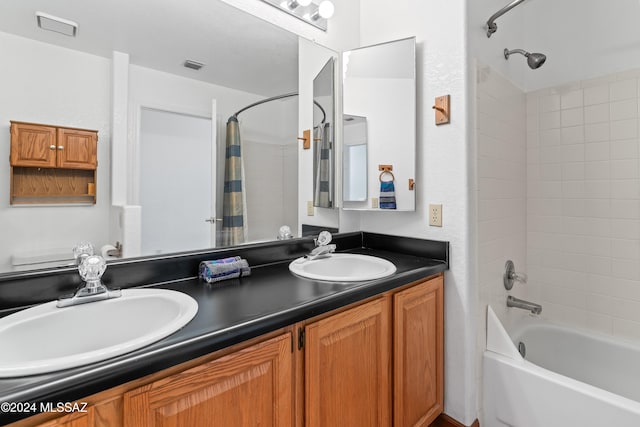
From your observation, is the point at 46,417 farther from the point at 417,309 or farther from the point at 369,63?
the point at 369,63

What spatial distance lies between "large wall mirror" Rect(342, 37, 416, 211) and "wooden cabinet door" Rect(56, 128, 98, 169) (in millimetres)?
1239

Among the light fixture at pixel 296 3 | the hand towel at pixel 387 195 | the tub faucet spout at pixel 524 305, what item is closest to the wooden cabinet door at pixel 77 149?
the light fixture at pixel 296 3

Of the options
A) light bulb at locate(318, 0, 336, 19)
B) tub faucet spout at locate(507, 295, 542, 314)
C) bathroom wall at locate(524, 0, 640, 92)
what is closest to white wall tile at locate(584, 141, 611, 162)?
bathroom wall at locate(524, 0, 640, 92)

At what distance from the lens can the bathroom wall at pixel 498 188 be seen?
5.25ft

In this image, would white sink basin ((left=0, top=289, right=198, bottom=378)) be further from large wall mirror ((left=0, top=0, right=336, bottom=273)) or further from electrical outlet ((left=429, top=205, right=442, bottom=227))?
electrical outlet ((left=429, top=205, right=442, bottom=227))

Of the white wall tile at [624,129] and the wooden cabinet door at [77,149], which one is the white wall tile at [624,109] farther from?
the wooden cabinet door at [77,149]

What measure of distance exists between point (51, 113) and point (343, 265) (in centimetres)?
131

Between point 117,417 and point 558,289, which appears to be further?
point 558,289

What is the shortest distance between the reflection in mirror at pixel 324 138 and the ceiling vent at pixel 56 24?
1100mm

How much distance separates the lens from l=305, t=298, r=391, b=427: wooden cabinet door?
978mm

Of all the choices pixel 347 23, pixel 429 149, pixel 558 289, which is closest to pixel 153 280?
pixel 429 149

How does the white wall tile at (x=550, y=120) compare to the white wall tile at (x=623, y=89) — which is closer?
the white wall tile at (x=623, y=89)

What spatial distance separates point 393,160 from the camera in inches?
68.2

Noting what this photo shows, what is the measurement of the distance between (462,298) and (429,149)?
755mm
